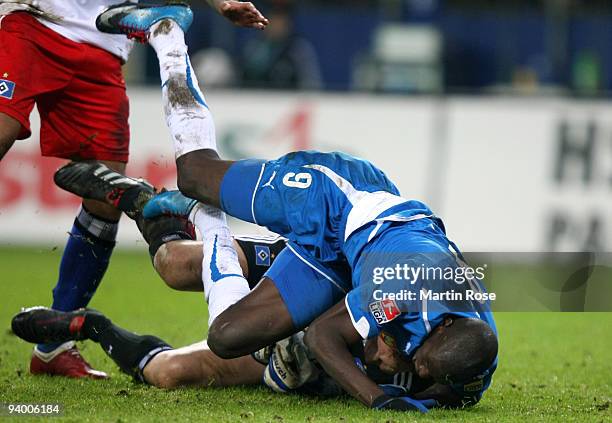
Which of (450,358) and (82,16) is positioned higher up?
(82,16)

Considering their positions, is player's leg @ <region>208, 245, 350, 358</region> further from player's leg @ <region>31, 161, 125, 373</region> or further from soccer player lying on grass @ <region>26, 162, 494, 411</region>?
player's leg @ <region>31, 161, 125, 373</region>

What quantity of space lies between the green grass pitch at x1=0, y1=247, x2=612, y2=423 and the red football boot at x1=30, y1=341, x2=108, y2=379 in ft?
0.32

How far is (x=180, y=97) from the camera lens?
5613 millimetres

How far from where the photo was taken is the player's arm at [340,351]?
466 centimetres

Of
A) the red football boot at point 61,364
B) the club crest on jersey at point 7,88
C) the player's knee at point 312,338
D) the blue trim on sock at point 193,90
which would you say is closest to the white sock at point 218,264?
the player's knee at point 312,338

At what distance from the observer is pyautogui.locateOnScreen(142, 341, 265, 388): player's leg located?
5301 millimetres

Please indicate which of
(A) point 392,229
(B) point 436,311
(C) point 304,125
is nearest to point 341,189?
(A) point 392,229

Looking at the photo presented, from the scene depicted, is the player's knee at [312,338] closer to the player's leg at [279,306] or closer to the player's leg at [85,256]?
the player's leg at [279,306]

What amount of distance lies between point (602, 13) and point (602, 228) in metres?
6.19

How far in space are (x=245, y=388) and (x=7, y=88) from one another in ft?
6.42

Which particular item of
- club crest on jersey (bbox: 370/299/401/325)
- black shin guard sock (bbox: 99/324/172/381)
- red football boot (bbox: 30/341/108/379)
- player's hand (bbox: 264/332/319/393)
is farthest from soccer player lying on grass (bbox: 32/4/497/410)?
red football boot (bbox: 30/341/108/379)

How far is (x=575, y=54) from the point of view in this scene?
611 inches

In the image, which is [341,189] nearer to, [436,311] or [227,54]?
[436,311]

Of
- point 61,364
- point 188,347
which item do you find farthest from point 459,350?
point 61,364
